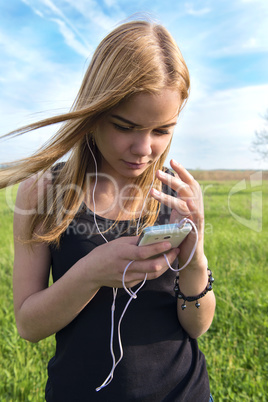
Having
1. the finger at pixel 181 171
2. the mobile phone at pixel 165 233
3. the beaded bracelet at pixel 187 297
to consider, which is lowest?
the beaded bracelet at pixel 187 297

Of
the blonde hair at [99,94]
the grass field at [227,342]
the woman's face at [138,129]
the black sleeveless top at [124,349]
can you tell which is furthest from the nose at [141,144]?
the grass field at [227,342]

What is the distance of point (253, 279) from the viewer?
13.7ft

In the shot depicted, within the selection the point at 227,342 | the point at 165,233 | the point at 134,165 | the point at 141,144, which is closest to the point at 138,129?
the point at 141,144

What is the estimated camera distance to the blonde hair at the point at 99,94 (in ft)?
4.38

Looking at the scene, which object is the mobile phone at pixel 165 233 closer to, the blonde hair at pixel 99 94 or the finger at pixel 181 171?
the finger at pixel 181 171

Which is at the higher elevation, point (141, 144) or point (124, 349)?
point (141, 144)

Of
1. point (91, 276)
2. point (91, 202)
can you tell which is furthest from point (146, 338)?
point (91, 202)

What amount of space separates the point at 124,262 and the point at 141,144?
47 centimetres

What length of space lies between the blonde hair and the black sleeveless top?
144 millimetres

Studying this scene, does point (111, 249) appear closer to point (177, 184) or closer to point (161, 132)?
point (177, 184)

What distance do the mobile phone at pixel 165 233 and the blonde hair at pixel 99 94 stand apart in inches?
14.6

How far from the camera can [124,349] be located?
133 cm

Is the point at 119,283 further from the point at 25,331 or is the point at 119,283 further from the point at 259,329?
the point at 259,329

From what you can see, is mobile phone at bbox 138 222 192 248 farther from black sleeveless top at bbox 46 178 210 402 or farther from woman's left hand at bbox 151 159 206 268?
black sleeveless top at bbox 46 178 210 402
